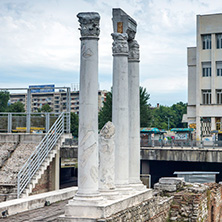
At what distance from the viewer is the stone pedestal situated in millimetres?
17250

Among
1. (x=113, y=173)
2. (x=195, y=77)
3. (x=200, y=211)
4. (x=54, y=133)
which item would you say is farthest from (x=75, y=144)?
(x=195, y=77)

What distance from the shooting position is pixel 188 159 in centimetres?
3322

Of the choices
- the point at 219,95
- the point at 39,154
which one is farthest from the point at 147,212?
the point at 219,95

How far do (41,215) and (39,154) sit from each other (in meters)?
11.7

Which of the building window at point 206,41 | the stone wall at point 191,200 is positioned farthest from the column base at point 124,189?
the building window at point 206,41

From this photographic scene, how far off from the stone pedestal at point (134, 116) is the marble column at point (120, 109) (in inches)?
52.8

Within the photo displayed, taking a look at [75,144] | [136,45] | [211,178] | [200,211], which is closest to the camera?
[136,45]

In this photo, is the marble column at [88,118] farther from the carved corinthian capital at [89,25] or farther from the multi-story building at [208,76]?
the multi-story building at [208,76]

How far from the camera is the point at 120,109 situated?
1585 cm

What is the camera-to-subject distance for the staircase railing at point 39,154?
24.9 metres

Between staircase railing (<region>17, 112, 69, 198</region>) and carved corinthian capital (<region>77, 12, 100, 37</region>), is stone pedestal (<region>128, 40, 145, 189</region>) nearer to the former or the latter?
carved corinthian capital (<region>77, 12, 100, 37</region>)

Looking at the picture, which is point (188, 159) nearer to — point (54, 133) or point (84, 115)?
point (54, 133)

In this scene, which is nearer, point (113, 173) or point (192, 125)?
point (113, 173)

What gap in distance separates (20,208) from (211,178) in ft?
41.7
